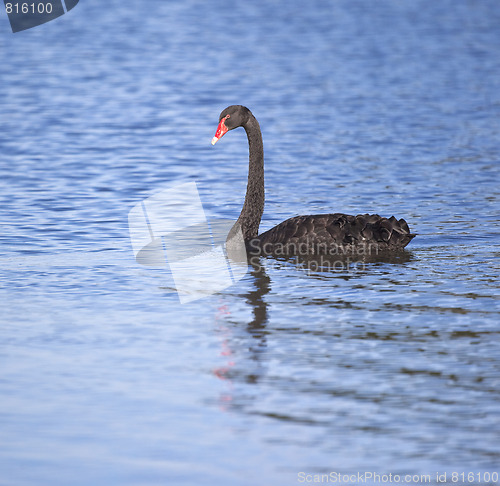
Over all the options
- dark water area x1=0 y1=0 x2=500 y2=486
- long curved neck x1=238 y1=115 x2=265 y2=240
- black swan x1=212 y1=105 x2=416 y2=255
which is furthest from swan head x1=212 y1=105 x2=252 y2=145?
dark water area x1=0 y1=0 x2=500 y2=486

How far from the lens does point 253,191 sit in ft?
34.3

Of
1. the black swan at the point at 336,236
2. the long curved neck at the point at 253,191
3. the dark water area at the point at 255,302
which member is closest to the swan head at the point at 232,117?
the long curved neck at the point at 253,191

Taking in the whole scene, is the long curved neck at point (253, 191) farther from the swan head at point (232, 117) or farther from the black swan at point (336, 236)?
the black swan at point (336, 236)

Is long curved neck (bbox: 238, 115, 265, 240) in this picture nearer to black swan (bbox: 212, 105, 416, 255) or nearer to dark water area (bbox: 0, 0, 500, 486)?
black swan (bbox: 212, 105, 416, 255)

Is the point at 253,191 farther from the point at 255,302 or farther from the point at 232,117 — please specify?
the point at 255,302

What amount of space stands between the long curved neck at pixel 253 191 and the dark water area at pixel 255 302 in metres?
0.78

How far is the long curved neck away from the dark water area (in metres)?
0.78

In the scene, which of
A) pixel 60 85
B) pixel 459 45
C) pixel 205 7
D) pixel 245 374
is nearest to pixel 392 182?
pixel 245 374

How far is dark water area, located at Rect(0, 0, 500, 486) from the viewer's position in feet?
16.9

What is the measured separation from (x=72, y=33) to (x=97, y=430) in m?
27.8

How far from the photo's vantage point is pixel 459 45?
A: 27.3 metres

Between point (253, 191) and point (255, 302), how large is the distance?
2716 mm

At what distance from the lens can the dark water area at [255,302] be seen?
5145 mm

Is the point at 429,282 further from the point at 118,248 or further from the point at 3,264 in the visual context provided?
the point at 3,264
